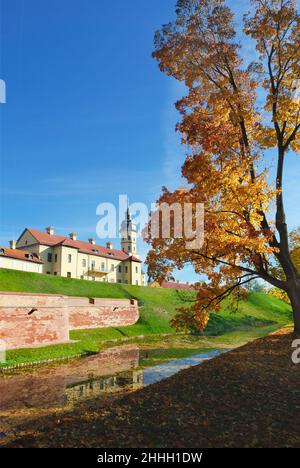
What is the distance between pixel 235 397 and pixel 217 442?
2.12 meters

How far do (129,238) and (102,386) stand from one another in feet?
199

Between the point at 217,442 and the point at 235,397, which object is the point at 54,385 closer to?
the point at 235,397

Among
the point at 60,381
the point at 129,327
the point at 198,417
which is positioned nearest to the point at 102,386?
the point at 60,381

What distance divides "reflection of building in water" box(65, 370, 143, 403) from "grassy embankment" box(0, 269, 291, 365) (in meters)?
5.03

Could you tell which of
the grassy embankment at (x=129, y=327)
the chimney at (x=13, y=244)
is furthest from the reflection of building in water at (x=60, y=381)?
the chimney at (x=13, y=244)

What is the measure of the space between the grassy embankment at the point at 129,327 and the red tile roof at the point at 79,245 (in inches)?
693

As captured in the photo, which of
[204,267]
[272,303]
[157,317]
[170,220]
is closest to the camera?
[170,220]

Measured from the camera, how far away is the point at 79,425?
20.7 ft

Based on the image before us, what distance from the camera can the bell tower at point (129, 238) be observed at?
2891 inches

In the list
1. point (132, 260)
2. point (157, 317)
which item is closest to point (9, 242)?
point (132, 260)

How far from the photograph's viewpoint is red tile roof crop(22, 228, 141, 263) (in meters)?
54.3

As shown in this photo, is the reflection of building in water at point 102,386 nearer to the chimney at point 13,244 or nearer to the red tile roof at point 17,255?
the red tile roof at point 17,255

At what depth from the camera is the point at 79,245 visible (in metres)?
60.4

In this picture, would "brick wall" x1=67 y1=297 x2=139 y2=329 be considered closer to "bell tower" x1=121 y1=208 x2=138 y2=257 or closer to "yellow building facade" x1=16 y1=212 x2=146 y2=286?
"yellow building facade" x1=16 y1=212 x2=146 y2=286
